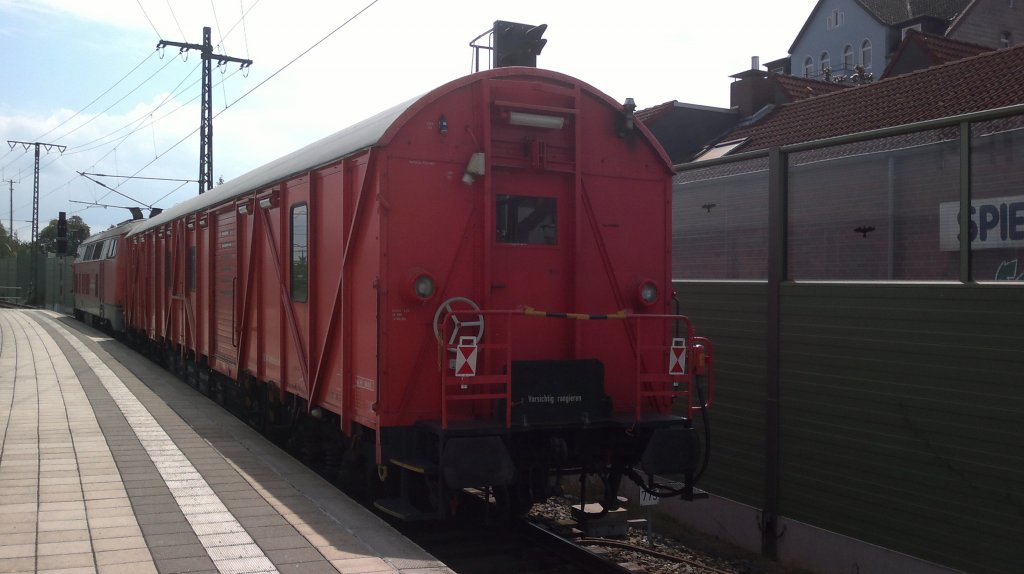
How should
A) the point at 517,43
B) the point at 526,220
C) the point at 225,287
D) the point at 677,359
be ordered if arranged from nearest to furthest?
1. the point at 526,220
2. the point at 677,359
3. the point at 517,43
4. the point at 225,287

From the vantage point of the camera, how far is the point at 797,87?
77.5 ft

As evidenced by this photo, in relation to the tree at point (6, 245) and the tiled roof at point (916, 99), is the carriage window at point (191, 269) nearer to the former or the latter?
the tiled roof at point (916, 99)

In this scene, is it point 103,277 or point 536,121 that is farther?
point 103,277

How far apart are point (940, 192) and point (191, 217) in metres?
10.7

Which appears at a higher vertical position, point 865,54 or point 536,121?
point 865,54

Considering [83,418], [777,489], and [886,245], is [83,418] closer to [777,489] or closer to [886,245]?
[777,489]

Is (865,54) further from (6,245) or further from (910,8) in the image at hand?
(6,245)

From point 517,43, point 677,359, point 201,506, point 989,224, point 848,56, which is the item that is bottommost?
point 201,506

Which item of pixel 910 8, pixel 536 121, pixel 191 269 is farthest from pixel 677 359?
pixel 910 8

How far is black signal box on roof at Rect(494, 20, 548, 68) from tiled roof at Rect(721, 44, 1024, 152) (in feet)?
24.5

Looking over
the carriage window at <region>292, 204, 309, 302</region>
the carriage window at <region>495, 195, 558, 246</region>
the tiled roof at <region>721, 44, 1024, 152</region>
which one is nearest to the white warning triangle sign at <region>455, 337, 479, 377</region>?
the carriage window at <region>495, 195, 558, 246</region>

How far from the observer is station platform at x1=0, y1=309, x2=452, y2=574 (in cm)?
540

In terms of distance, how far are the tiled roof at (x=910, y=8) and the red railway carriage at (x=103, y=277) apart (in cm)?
3615

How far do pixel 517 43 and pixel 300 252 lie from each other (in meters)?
2.90
